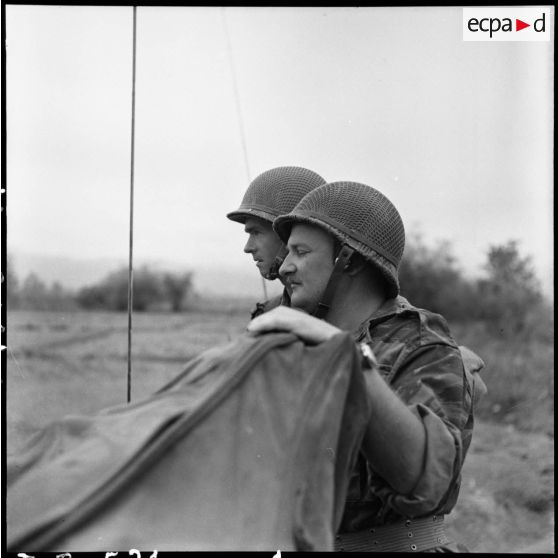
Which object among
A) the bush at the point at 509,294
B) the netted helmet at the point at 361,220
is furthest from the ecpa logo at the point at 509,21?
the bush at the point at 509,294

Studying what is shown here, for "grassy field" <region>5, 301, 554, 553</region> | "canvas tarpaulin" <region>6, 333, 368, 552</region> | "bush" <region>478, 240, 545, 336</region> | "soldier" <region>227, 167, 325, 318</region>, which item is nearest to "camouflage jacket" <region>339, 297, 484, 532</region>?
"canvas tarpaulin" <region>6, 333, 368, 552</region>

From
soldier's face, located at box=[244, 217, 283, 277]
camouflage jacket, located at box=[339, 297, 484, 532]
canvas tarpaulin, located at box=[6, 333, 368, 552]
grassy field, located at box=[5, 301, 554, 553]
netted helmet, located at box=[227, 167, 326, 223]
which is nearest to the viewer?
canvas tarpaulin, located at box=[6, 333, 368, 552]

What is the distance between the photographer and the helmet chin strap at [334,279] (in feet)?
9.12

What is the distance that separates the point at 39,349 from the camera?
26.0ft

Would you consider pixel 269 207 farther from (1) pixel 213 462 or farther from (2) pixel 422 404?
(1) pixel 213 462

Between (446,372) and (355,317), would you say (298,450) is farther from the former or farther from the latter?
(355,317)

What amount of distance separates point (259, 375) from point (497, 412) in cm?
806

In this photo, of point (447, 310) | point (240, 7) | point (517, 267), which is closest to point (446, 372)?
point (240, 7)

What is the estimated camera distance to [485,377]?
9766 millimetres

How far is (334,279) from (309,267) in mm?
92

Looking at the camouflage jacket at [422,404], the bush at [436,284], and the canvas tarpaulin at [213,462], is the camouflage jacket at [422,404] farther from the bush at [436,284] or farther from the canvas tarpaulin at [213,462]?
the bush at [436,284]

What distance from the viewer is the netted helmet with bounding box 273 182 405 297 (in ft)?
9.18

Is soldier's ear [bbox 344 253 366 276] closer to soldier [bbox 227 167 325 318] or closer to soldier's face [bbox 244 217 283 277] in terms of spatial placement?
soldier [bbox 227 167 325 318]

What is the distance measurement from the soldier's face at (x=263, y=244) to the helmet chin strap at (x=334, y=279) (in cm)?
134
